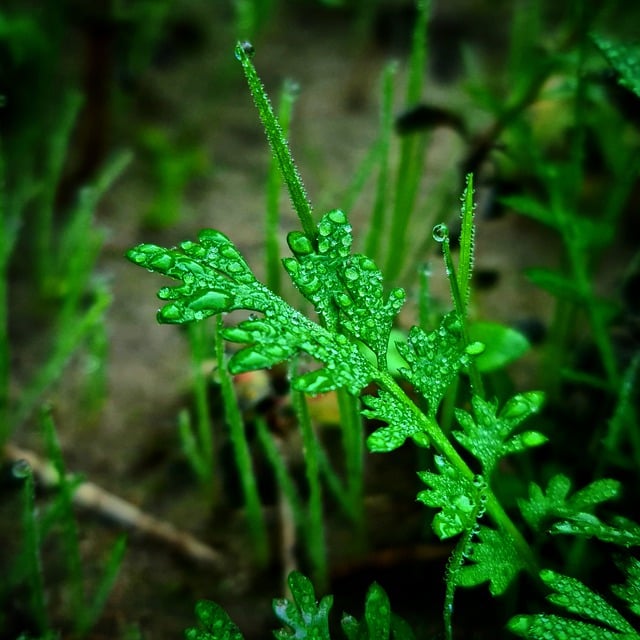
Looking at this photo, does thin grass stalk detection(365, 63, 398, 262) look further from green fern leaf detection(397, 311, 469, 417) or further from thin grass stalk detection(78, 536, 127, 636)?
thin grass stalk detection(78, 536, 127, 636)

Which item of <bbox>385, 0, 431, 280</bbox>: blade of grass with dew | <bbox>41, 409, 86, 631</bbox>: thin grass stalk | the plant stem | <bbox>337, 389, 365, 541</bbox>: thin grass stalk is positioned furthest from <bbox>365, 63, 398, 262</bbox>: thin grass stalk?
<bbox>41, 409, 86, 631</bbox>: thin grass stalk

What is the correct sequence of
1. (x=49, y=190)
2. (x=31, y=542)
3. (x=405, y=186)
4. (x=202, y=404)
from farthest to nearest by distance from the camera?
1. (x=49, y=190)
2. (x=405, y=186)
3. (x=202, y=404)
4. (x=31, y=542)

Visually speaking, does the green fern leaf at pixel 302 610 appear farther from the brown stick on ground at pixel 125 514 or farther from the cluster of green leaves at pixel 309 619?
the brown stick on ground at pixel 125 514

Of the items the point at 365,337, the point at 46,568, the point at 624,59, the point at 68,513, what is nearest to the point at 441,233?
the point at 365,337

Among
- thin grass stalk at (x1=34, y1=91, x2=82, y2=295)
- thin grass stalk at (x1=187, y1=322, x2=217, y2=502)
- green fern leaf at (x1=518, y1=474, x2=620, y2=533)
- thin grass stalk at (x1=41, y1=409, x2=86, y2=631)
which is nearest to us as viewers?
green fern leaf at (x1=518, y1=474, x2=620, y2=533)

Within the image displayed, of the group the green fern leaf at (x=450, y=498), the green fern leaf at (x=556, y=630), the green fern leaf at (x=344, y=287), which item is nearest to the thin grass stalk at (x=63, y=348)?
the green fern leaf at (x=344, y=287)

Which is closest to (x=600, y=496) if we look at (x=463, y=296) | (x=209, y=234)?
(x=463, y=296)

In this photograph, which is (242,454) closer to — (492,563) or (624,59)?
(492,563)

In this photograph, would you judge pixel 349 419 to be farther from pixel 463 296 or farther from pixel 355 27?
pixel 355 27
